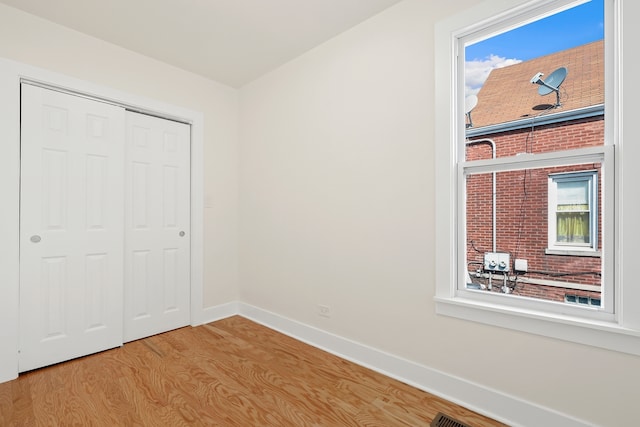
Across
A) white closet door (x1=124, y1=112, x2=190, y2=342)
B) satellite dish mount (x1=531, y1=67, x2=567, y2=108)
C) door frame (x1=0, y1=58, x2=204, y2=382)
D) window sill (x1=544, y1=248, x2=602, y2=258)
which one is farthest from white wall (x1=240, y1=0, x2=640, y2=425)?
door frame (x1=0, y1=58, x2=204, y2=382)

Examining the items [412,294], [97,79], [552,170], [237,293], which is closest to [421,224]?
[412,294]

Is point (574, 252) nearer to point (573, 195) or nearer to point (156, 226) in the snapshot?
point (573, 195)

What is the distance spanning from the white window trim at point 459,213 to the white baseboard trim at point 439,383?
1.38 ft

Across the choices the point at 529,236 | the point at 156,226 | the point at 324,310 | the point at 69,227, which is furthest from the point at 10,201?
the point at 529,236

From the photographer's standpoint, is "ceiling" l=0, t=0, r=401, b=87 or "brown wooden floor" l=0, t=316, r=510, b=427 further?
"ceiling" l=0, t=0, r=401, b=87

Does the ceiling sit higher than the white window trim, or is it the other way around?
the ceiling

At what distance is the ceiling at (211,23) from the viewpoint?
2221 mm

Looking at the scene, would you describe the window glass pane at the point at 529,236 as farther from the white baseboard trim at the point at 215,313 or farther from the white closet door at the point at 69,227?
the white closet door at the point at 69,227

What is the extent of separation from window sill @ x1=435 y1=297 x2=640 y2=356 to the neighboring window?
0.40m

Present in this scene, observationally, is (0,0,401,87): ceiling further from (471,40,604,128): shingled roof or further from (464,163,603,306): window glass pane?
(464,163,603,306): window glass pane

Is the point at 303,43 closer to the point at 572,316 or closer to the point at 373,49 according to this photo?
the point at 373,49

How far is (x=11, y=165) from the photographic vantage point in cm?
221

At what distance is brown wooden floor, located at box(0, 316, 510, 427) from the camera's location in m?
1.79

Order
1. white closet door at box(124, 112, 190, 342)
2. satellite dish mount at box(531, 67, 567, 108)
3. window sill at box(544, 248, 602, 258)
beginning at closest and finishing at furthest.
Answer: window sill at box(544, 248, 602, 258) < satellite dish mount at box(531, 67, 567, 108) < white closet door at box(124, 112, 190, 342)
